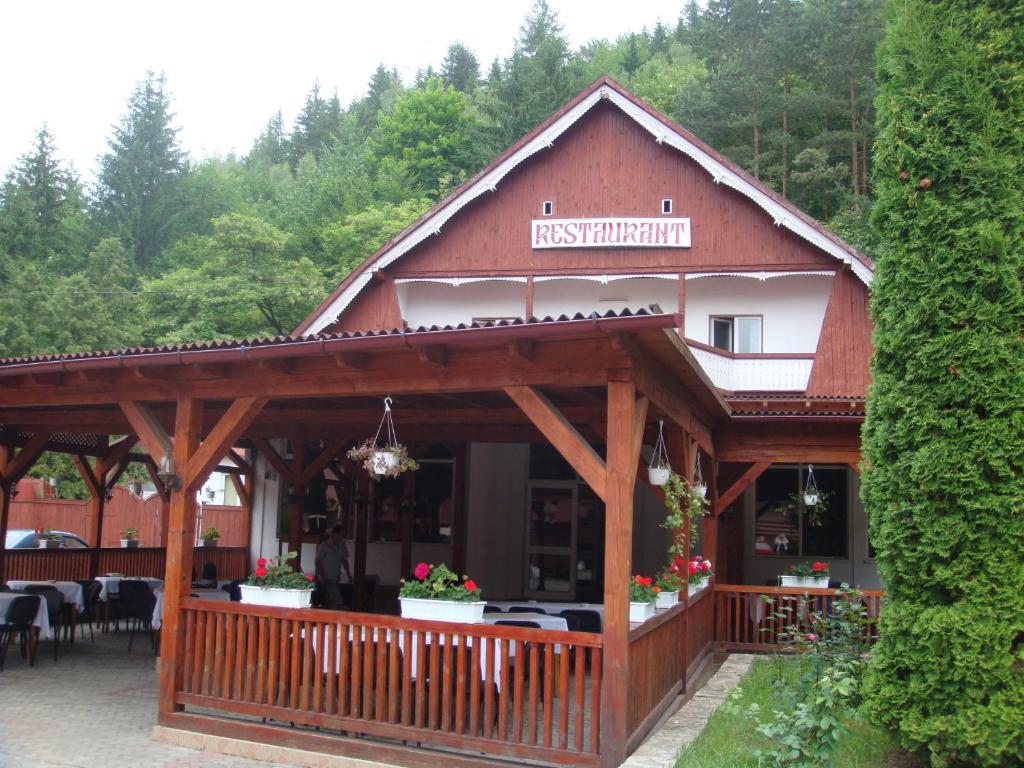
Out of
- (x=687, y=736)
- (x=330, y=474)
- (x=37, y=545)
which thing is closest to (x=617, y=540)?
(x=687, y=736)

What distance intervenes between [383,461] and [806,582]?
277 inches

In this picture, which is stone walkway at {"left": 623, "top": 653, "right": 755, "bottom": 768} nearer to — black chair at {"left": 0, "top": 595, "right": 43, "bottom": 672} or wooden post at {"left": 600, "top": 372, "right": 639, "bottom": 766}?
wooden post at {"left": 600, "top": 372, "right": 639, "bottom": 766}

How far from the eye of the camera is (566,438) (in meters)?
6.90

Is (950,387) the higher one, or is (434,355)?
(434,355)

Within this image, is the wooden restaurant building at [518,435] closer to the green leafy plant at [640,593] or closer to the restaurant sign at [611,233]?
the restaurant sign at [611,233]

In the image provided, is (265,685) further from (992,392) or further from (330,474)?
(330,474)

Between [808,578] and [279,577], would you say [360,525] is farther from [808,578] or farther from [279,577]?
[279,577]

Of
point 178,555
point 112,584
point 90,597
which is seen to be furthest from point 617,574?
point 112,584

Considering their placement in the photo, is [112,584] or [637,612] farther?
[112,584]

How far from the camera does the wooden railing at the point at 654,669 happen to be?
7.14 meters

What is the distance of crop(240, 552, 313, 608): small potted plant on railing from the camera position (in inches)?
324

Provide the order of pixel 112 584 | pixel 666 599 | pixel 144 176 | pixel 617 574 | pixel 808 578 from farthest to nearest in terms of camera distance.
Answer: pixel 144 176
pixel 112 584
pixel 808 578
pixel 666 599
pixel 617 574

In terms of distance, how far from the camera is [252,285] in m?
33.1

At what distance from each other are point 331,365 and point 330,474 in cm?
1157
